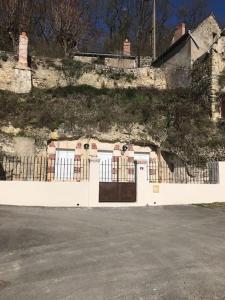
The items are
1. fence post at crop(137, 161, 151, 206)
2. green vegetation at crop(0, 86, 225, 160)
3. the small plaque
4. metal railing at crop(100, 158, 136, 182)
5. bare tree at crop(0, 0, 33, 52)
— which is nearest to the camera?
fence post at crop(137, 161, 151, 206)

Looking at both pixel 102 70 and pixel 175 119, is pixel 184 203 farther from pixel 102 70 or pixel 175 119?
pixel 102 70

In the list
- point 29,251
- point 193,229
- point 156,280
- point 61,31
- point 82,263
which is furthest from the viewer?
point 61,31

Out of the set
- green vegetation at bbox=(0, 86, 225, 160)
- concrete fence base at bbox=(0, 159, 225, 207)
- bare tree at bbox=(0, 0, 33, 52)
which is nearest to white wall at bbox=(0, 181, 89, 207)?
concrete fence base at bbox=(0, 159, 225, 207)

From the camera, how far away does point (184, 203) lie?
14430 millimetres

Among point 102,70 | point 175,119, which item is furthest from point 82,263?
point 102,70

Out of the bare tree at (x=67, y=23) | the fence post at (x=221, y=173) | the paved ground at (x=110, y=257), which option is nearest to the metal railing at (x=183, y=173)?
the fence post at (x=221, y=173)

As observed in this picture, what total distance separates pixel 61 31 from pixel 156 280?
28550 mm

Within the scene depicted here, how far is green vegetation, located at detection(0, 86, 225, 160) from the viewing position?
18.2 meters

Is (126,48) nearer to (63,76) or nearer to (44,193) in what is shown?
(63,76)

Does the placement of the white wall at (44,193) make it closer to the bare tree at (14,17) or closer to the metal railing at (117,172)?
the metal railing at (117,172)

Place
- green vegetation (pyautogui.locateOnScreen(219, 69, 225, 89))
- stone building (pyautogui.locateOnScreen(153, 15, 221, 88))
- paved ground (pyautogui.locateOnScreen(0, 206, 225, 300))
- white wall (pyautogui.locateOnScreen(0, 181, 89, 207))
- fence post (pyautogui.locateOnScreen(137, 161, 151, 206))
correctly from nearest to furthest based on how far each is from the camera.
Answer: paved ground (pyautogui.locateOnScreen(0, 206, 225, 300))
white wall (pyautogui.locateOnScreen(0, 181, 89, 207))
fence post (pyautogui.locateOnScreen(137, 161, 151, 206))
green vegetation (pyautogui.locateOnScreen(219, 69, 225, 89))
stone building (pyautogui.locateOnScreen(153, 15, 221, 88))

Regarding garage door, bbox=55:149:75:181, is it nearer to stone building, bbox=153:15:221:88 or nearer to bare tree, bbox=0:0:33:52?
stone building, bbox=153:15:221:88

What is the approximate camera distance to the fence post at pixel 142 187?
13966mm

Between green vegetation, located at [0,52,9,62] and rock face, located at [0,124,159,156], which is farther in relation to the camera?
green vegetation, located at [0,52,9,62]
